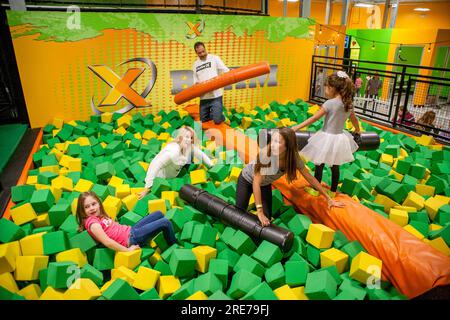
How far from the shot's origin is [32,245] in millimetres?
2371

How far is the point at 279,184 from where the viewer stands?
3232 mm

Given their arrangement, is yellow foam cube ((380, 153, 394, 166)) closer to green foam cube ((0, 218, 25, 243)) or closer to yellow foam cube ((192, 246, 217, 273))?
yellow foam cube ((192, 246, 217, 273))

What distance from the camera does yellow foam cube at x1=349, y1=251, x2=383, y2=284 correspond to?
7.03 ft

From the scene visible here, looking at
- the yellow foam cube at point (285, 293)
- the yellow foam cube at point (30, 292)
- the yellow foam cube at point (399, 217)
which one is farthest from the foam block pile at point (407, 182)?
the yellow foam cube at point (30, 292)

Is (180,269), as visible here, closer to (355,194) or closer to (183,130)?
(183,130)

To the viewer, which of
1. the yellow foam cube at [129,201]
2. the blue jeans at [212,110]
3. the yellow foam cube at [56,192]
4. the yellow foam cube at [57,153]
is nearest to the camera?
the yellow foam cube at [129,201]

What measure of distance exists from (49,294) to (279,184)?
210cm

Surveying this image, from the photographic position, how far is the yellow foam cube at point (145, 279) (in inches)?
84.9

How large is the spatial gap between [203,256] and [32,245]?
124 cm

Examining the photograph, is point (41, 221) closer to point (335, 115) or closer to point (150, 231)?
point (150, 231)

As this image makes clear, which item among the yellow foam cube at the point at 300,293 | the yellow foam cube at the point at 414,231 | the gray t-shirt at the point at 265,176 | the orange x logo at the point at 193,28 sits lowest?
the yellow foam cube at the point at 300,293

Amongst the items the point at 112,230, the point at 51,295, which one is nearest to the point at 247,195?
the point at 112,230

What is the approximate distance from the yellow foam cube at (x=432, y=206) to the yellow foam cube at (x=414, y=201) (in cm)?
4

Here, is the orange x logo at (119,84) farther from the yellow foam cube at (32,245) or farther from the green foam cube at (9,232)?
the yellow foam cube at (32,245)
